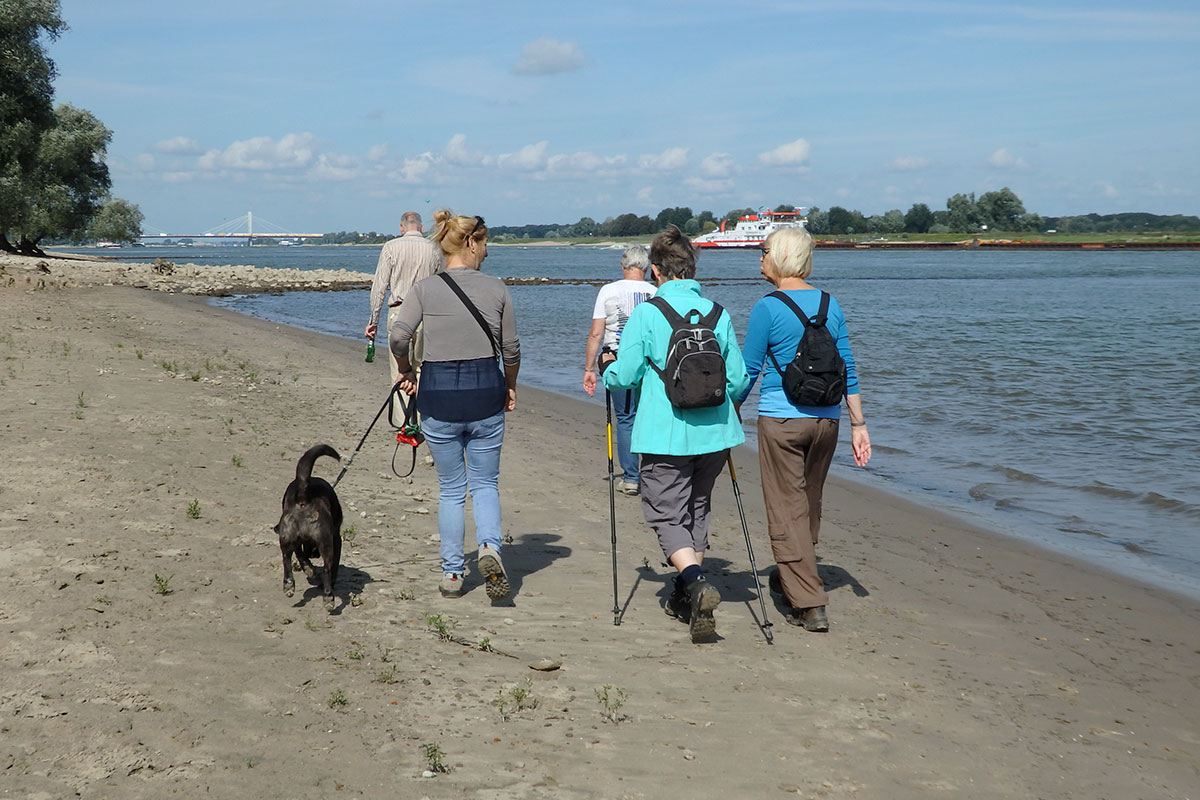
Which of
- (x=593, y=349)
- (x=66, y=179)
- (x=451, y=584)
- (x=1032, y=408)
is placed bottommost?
(x=1032, y=408)

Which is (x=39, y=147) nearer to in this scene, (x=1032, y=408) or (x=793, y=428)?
(x=1032, y=408)

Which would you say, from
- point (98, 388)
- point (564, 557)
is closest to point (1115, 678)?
point (564, 557)

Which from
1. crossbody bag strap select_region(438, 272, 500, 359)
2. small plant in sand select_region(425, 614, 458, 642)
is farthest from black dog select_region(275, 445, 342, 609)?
crossbody bag strap select_region(438, 272, 500, 359)

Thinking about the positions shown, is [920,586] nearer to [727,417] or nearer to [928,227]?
[727,417]

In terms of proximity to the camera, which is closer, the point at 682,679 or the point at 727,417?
the point at 682,679

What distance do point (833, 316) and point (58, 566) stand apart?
4.12 m

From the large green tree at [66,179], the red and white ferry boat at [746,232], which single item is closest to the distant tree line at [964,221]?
the red and white ferry boat at [746,232]

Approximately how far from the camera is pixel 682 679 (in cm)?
450

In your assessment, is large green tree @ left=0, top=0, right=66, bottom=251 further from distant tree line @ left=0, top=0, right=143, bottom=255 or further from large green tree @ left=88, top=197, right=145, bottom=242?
large green tree @ left=88, top=197, right=145, bottom=242

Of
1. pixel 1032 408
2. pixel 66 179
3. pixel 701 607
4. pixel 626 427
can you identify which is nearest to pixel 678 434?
pixel 701 607

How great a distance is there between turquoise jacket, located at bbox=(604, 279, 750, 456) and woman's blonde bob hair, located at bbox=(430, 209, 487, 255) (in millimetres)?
967

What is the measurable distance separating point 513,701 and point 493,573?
3.69 feet

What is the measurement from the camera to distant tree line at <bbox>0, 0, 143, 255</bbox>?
4016 cm

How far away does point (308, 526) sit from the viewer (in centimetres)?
501
